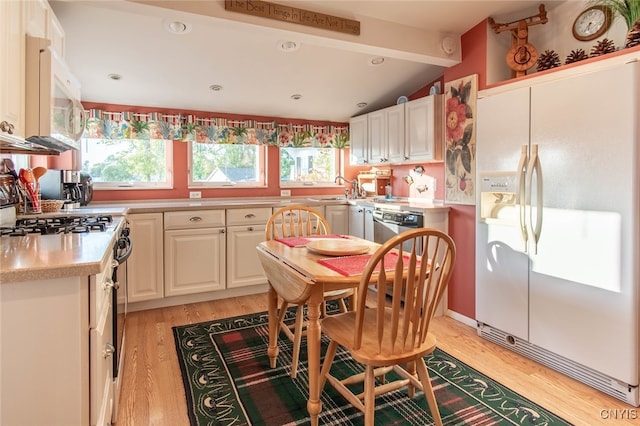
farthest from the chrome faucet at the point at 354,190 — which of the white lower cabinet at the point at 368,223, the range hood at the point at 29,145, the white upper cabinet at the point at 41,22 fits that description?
the white upper cabinet at the point at 41,22

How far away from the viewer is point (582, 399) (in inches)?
80.4

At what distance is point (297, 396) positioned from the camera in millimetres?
2045

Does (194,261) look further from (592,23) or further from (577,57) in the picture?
(592,23)

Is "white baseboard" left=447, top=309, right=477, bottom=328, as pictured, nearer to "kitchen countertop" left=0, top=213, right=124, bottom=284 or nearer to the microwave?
"kitchen countertop" left=0, top=213, right=124, bottom=284

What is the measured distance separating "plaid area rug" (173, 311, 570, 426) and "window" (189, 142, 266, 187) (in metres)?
2.08

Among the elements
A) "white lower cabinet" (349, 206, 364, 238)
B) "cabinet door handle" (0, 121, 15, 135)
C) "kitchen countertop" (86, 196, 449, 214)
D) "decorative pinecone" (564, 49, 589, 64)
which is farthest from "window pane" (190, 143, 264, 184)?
"decorative pinecone" (564, 49, 589, 64)

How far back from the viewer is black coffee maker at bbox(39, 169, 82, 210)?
9.30 feet

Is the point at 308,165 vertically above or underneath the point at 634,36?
underneath

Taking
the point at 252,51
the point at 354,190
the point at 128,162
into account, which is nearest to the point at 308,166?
the point at 354,190

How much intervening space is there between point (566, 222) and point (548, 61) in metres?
1.11

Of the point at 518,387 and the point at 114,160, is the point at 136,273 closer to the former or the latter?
the point at 114,160

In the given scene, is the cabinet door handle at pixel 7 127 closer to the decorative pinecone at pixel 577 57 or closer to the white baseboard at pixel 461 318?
the decorative pinecone at pixel 577 57

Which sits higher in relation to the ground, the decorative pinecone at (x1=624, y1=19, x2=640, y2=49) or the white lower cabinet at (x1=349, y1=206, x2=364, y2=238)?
the decorative pinecone at (x1=624, y1=19, x2=640, y2=49)

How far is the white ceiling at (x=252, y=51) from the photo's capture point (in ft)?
8.03
